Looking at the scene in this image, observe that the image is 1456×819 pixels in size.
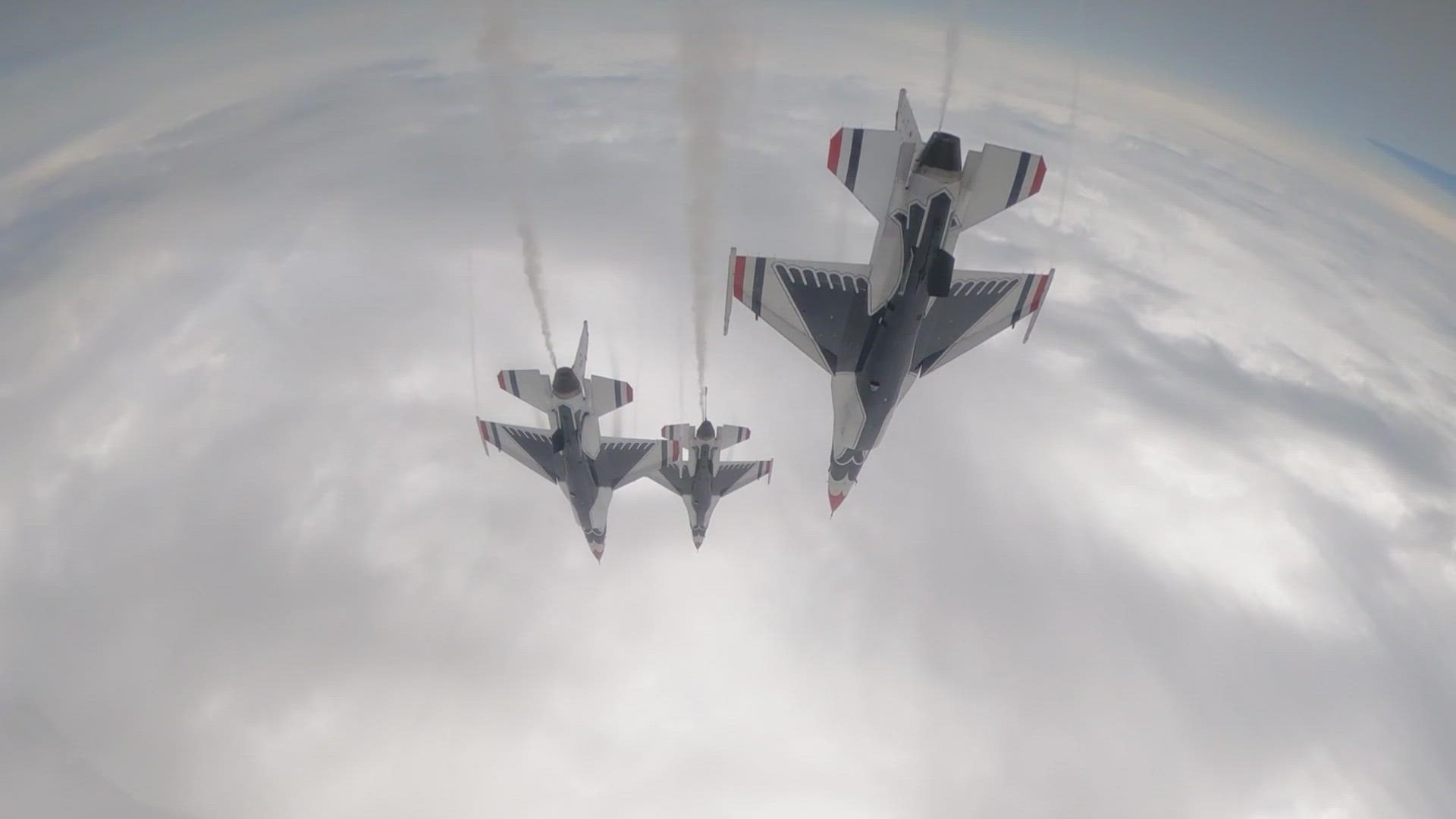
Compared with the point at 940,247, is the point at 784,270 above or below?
below

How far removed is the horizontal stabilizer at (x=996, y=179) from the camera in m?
11.5

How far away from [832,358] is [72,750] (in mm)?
51088

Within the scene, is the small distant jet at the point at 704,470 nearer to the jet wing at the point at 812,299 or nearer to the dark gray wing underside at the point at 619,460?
the dark gray wing underside at the point at 619,460

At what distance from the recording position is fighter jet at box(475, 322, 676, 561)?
18.2 metres

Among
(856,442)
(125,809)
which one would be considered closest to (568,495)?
(856,442)

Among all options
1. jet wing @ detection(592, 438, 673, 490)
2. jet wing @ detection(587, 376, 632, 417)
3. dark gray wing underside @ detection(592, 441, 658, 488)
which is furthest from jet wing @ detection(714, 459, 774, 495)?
jet wing @ detection(587, 376, 632, 417)

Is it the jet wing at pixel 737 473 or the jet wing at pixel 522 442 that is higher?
the jet wing at pixel 522 442

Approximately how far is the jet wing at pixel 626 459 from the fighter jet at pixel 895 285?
9.12 m

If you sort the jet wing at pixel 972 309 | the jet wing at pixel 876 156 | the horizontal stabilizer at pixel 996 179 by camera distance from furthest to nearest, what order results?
the jet wing at pixel 972 309 < the jet wing at pixel 876 156 < the horizontal stabilizer at pixel 996 179

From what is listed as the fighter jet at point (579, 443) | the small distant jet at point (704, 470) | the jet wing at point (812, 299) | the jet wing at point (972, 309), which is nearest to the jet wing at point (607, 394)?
the fighter jet at point (579, 443)

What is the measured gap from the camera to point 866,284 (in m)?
13.8

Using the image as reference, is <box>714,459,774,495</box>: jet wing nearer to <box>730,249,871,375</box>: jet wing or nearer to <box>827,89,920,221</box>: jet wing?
<box>730,249,871,375</box>: jet wing

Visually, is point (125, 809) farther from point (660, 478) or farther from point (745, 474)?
point (745, 474)

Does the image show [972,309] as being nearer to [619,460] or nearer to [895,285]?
[895,285]
